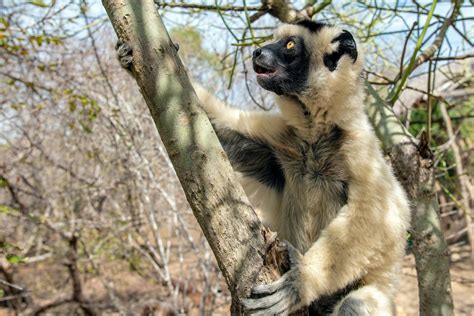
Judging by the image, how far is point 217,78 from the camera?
10742 millimetres

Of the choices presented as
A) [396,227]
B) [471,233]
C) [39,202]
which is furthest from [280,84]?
[471,233]

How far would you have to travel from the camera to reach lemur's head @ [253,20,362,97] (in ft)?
11.5

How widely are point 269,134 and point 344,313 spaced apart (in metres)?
1.37

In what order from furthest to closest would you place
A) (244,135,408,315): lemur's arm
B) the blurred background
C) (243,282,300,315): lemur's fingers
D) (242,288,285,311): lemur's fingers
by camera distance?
the blurred background
(244,135,408,315): lemur's arm
(243,282,300,315): lemur's fingers
(242,288,285,311): lemur's fingers

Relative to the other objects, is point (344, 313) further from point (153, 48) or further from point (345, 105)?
point (153, 48)

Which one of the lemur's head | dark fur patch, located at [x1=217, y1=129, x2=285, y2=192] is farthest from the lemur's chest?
the lemur's head

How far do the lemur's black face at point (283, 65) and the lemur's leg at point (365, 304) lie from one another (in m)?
1.52

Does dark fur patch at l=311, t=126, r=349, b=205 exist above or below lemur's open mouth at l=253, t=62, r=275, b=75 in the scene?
below

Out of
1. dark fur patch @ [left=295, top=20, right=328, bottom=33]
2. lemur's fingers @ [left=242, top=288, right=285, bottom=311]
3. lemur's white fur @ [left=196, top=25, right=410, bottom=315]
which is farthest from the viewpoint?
dark fur patch @ [left=295, top=20, right=328, bottom=33]

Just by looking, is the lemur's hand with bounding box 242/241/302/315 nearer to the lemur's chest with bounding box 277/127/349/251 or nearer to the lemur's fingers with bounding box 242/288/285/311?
the lemur's fingers with bounding box 242/288/285/311

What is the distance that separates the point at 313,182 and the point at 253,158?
0.51 m

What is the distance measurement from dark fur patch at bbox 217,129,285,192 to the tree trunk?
1478 mm

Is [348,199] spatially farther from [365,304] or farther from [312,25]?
[312,25]

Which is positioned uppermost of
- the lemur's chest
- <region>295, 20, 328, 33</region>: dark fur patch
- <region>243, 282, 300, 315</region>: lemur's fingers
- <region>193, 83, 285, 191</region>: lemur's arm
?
<region>295, 20, 328, 33</region>: dark fur patch
